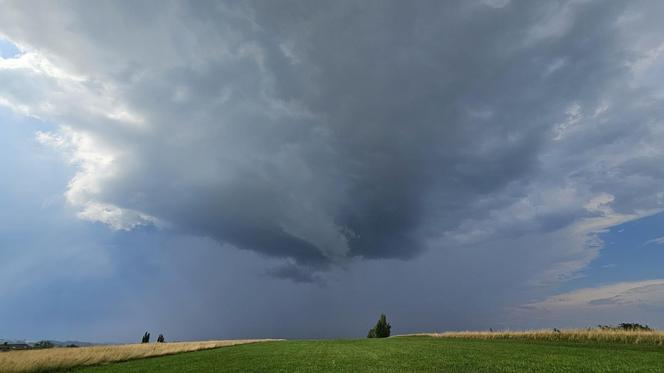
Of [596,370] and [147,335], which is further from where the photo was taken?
[147,335]

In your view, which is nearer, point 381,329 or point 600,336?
point 600,336

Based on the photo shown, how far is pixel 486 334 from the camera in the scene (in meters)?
67.2

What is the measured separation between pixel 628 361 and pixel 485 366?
8.02 meters

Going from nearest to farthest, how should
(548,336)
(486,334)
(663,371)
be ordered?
(663,371) → (548,336) → (486,334)

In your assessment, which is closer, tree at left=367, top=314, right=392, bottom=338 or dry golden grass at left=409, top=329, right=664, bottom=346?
dry golden grass at left=409, top=329, right=664, bottom=346

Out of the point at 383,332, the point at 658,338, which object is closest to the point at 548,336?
the point at 658,338

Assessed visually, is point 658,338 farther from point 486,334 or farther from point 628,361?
point 486,334

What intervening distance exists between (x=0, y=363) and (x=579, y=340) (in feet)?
202

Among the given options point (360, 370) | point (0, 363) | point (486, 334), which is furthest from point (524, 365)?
point (486, 334)

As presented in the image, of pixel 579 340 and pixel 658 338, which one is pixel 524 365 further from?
pixel 579 340

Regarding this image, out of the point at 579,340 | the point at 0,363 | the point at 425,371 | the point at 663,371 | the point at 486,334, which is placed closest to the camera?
the point at 663,371

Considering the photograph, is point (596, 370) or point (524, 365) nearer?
point (596, 370)

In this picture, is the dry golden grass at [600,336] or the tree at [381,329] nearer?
the dry golden grass at [600,336]

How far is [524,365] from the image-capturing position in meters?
19.0
